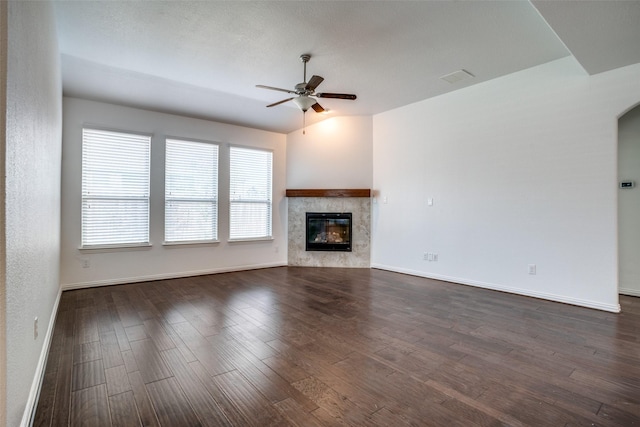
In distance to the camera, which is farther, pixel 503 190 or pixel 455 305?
pixel 503 190

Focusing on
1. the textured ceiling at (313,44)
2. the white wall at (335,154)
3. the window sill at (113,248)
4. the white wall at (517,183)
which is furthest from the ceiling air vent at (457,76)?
the window sill at (113,248)

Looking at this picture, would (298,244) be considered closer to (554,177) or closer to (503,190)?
(503,190)

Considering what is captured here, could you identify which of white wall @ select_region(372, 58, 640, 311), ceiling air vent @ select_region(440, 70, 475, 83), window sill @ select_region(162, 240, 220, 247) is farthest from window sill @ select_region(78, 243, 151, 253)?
ceiling air vent @ select_region(440, 70, 475, 83)

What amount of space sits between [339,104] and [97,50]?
3385 millimetres

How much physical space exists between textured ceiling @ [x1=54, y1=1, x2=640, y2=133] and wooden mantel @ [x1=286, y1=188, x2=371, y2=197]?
191 centimetres

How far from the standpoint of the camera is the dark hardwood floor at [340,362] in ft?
5.76

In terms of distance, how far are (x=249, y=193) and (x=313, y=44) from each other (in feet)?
11.3

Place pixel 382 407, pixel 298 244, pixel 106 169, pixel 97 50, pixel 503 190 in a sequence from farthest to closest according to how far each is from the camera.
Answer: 1. pixel 298 244
2. pixel 106 169
3. pixel 503 190
4. pixel 97 50
5. pixel 382 407

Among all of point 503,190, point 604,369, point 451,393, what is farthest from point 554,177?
point 451,393

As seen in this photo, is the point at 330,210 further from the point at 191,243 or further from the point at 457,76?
the point at 457,76

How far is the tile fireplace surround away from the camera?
6094 mm

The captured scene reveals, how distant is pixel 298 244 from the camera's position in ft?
21.1

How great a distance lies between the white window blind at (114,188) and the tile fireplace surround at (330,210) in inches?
106

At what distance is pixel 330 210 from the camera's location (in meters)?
6.28
